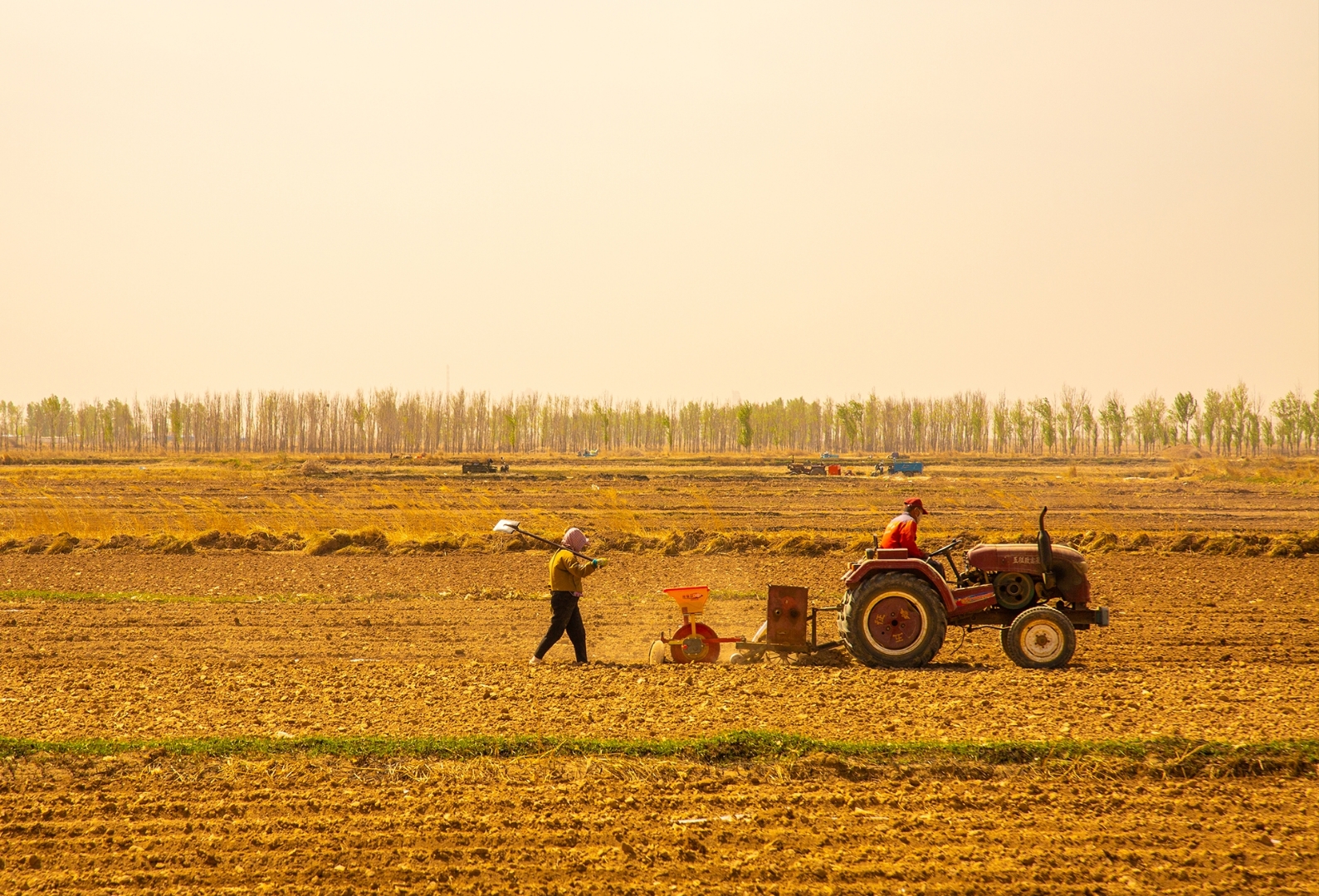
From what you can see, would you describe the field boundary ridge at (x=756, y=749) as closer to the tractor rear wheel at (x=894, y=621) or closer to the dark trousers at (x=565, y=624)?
the tractor rear wheel at (x=894, y=621)

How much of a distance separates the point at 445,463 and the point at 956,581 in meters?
66.9

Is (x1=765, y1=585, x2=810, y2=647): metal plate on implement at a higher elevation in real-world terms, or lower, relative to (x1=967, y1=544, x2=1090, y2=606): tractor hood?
lower

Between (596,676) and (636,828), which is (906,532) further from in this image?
(636,828)

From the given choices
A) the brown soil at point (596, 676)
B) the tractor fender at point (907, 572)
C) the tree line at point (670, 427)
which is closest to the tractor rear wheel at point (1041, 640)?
the brown soil at point (596, 676)

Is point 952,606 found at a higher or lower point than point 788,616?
higher

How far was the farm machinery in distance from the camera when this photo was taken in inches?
417

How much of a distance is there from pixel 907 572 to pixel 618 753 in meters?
4.44

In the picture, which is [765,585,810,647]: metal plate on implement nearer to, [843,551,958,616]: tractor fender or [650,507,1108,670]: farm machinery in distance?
[650,507,1108,670]: farm machinery in distance

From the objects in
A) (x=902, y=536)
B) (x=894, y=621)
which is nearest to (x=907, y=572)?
(x=902, y=536)

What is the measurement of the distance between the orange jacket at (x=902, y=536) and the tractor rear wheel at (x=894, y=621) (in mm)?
333

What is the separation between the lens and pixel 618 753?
7680mm

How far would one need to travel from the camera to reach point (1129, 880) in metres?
5.64

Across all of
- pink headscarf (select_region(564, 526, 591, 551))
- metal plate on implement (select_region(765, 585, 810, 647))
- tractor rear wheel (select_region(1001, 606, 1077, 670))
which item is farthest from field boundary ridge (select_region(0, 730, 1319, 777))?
pink headscarf (select_region(564, 526, 591, 551))

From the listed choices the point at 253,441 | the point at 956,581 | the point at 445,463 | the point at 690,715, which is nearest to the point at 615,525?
the point at 956,581
